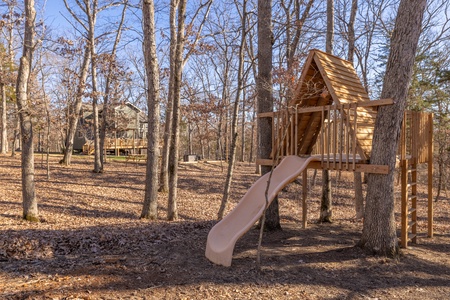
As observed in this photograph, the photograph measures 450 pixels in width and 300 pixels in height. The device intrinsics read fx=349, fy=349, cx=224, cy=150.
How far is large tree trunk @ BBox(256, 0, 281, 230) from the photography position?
24.2ft

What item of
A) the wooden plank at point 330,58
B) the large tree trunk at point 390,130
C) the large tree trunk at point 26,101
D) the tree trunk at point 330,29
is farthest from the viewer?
the tree trunk at point 330,29

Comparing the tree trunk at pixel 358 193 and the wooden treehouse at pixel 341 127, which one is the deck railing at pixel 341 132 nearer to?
the wooden treehouse at pixel 341 127

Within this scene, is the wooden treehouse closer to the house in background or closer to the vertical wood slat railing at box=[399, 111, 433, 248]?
the vertical wood slat railing at box=[399, 111, 433, 248]

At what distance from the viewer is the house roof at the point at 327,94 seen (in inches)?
256

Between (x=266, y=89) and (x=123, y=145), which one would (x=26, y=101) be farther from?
(x=123, y=145)

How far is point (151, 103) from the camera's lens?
9.30 m

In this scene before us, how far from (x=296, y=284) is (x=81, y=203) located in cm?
903

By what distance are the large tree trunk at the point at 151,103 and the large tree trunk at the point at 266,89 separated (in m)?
2.97

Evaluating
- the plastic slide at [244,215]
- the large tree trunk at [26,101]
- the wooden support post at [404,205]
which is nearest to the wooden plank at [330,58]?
the plastic slide at [244,215]

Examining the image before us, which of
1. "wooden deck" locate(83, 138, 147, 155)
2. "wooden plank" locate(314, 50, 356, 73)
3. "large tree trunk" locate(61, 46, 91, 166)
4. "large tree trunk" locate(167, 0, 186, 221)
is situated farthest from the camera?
"wooden deck" locate(83, 138, 147, 155)

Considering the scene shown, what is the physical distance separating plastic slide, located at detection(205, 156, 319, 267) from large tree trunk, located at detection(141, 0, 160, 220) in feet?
13.4

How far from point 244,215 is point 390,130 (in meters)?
2.76

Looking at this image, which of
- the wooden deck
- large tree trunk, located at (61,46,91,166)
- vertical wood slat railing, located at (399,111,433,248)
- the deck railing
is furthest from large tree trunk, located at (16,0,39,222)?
the wooden deck

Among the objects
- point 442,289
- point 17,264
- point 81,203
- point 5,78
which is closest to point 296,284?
point 442,289
